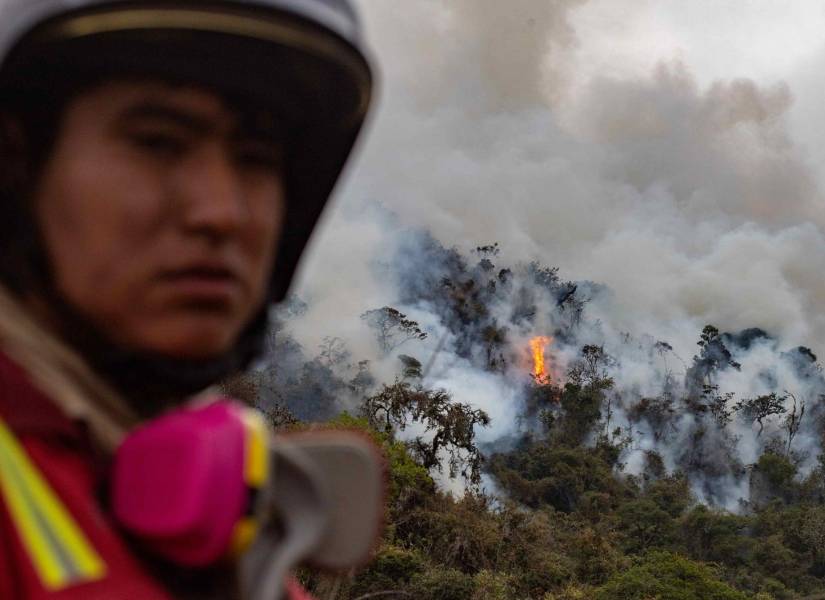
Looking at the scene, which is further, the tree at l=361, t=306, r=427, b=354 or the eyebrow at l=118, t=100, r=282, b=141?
the tree at l=361, t=306, r=427, b=354

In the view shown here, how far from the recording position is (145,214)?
0.75m

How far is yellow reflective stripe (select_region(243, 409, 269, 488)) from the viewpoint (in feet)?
2.25

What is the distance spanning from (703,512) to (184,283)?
35.9 metres

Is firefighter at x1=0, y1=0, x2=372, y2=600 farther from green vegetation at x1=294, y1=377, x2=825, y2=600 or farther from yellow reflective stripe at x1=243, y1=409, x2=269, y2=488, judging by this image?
green vegetation at x1=294, y1=377, x2=825, y2=600

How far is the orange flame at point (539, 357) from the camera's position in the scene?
63.1 metres

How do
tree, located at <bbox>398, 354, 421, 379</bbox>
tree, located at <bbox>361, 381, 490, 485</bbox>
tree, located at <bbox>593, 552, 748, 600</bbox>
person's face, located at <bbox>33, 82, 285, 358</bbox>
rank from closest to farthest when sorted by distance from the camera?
person's face, located at <bbox>33, 82, 285, 358</bbox>, tree, located at <bbox>593, 552, 748, 600</bbox>, tree, located at <bbox>361, 381, 490, 485</bbox>, tree, located at <bbox>398, 354, 421, 379</bbox>

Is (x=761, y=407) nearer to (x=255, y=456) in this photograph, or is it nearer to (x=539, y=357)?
(x=539, y=357)

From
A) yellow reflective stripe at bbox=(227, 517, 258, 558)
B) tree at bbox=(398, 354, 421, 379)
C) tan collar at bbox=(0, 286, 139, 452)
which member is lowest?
yellow reflective stripe at bbox=(227, 517, 258, 558)

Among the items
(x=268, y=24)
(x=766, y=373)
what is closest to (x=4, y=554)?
(x=268, y=24)

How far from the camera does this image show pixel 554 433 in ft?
166

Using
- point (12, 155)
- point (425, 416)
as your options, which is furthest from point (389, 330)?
point (12, 155)

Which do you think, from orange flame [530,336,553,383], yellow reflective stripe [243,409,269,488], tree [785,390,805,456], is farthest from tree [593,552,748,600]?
orange flame [530,336,553,383]

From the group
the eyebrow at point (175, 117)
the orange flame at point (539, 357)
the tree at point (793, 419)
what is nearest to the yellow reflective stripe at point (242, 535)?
the eyebrow at point (175, 117)

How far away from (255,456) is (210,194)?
0.25 meters
